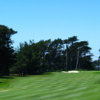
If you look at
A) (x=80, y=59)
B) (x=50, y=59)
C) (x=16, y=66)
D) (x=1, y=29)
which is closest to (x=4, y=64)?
(x=16, y=66)

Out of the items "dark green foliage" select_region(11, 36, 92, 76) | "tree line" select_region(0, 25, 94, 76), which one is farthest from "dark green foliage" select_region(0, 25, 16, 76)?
"dark green foliage" select_region(11, 36, 92, 76)

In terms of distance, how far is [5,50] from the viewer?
58.4 metres

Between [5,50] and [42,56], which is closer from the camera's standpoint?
[5,50]

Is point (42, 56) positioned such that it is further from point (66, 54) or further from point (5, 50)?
point (5, 50)

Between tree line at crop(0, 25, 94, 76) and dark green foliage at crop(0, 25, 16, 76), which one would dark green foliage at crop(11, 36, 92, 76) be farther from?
dark green foliage at crop(0, 25, 16, 76)

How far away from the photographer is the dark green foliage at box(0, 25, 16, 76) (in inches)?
2272

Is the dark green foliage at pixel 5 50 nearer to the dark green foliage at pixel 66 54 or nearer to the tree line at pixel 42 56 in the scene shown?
the tree line at pixel 42 56

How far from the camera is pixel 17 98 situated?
9445mm

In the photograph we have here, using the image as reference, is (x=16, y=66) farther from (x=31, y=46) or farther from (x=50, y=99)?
(x=50, y=99)

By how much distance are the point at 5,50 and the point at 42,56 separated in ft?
105

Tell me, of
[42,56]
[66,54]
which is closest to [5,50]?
→ [42,56]

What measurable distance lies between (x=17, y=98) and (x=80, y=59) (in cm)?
10712

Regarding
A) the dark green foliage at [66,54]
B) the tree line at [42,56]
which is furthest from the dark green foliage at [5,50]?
the dark green foliage at [66,54]

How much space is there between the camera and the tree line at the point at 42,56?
56.6m
